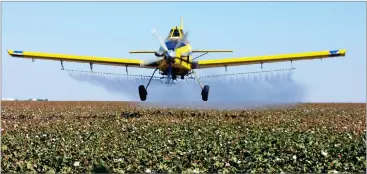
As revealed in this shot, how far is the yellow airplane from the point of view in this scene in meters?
32.2

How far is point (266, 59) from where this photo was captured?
1435 inches

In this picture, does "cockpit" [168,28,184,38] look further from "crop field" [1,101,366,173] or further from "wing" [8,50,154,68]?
"crop field" [1,101,366,173]

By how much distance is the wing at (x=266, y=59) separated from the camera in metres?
35.0

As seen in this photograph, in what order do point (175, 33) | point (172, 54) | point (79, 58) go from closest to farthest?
point (172, 54)
point (175, 33)
point (79, 58)

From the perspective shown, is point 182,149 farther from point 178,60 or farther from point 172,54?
point 178,60

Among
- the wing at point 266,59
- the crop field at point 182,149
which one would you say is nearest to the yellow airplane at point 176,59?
the wing at point 266,59

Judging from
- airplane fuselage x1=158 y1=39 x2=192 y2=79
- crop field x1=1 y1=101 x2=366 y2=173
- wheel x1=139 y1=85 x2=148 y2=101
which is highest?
airplane fuselage x1=158 y1=39 x2=192 y2=79

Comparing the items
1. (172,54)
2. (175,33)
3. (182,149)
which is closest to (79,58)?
(175,33)

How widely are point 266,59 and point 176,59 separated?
6.70 metres

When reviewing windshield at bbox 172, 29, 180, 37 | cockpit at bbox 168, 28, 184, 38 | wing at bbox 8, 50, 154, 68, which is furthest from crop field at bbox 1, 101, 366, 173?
wing at bbox 8, 50, 154, 68

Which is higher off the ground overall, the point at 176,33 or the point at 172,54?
the point at 176,33

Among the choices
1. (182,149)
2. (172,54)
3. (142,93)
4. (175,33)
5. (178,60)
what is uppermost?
(175,33)

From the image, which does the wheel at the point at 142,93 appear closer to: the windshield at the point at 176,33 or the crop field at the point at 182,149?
the windshield at the point at 176,33

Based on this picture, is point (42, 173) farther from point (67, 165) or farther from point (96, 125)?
point (96, 125)
